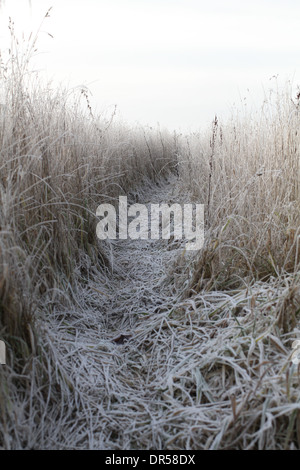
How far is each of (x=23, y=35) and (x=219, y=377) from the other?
5.67 ft

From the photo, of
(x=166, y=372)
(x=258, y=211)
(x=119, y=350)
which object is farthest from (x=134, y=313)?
(x=258, y=211)

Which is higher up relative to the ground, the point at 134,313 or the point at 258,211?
the point at 258,211

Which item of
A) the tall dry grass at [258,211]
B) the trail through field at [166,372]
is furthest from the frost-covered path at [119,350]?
the tall dry grass at [258,211]

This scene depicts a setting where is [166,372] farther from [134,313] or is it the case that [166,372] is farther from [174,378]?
[134,313]

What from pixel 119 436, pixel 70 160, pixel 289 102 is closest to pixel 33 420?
pixel 119 436

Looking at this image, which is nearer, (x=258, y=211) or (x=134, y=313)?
(x=134, y=313)

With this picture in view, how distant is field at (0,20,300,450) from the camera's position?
123 centimetres

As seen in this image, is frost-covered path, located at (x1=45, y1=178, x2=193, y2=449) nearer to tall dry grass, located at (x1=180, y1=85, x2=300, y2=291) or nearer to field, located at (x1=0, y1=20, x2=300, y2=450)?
field, located at (x1=0, y1=20, x2=300, y2=450)

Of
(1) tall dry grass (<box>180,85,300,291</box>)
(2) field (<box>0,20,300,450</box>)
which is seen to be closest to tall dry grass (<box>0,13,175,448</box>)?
(2) field (<box>0,20,300,450</box>)

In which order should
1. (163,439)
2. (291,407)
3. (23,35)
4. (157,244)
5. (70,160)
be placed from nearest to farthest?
(291,407) → (163,439) → (23,35) → (70,160) → (157,244)

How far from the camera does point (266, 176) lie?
2.34 m

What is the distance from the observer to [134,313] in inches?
78.7

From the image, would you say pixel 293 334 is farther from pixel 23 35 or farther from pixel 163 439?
pixel 23 35

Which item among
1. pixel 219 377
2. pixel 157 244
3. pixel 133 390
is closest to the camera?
pixel 219 377
